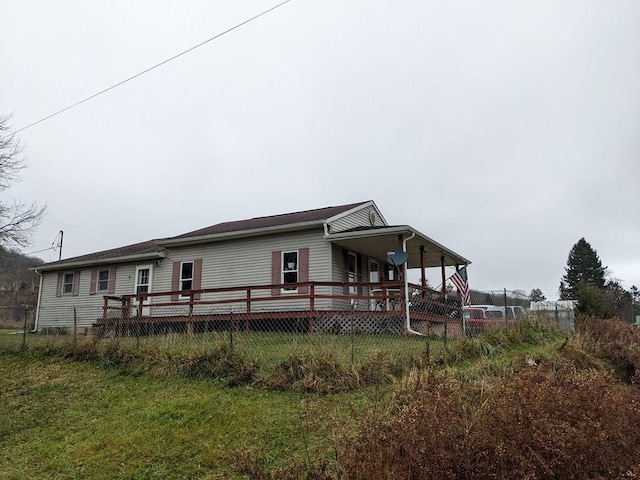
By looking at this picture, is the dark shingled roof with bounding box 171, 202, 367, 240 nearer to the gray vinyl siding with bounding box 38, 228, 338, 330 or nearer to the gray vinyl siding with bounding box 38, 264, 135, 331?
the gray vinyl siding with bounding box 38, 228, 338, 330

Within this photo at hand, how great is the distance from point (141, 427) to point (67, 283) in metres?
17.4

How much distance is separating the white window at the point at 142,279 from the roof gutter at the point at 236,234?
1.43 metres

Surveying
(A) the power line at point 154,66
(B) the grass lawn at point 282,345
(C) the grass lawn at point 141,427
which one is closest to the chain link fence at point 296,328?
(B) the grass lawn at point 282,345

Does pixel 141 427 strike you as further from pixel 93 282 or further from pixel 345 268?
pixel 93 282

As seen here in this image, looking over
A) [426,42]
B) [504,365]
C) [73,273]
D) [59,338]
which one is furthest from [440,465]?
[73,273]

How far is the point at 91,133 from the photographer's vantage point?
16141 mm

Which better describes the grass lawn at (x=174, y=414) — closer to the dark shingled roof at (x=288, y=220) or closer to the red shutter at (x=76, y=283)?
the dark shingled roof at (x=288, y=220)

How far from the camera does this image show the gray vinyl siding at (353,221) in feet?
50.5

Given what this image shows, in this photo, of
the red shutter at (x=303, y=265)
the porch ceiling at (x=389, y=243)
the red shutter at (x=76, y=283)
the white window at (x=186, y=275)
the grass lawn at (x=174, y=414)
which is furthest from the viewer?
the red shutter at (x=76, y=283)

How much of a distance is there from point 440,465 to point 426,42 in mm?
9685

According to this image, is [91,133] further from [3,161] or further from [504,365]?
[504,365]

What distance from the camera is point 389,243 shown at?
623 inches

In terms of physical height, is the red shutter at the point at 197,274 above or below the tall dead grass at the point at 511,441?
above

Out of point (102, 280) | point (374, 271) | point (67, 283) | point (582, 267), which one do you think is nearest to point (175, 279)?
point (102, 280)
